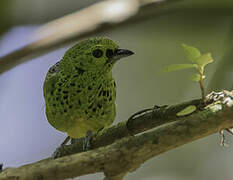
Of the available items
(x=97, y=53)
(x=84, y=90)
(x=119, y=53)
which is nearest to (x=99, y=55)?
(x=97, y=53)

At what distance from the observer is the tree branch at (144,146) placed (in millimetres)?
1948

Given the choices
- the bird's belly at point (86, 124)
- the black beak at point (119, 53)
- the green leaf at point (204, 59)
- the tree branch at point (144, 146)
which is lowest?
the tree branch at point (144, 146)

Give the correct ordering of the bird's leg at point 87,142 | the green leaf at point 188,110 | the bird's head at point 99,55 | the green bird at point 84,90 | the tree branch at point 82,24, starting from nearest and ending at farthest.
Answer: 1. the green leaf at point 188,110
2. the bird's leg at point 87,142
3. the green bird at point 84,90
4. the bird's head at point 99,55
5. the tree branch at point 82,24

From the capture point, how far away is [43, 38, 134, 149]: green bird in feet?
9.75

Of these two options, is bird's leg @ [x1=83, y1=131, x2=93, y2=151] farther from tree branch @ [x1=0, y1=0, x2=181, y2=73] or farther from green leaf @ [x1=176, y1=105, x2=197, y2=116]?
tree branch @ [x1=0, y1=0, x2=181, y2=73]

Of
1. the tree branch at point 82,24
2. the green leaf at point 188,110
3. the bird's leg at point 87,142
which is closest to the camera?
the green leaf at point 188,110

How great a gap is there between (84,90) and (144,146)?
3.46 ft

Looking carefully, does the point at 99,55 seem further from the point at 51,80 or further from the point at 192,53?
the point at 192,53

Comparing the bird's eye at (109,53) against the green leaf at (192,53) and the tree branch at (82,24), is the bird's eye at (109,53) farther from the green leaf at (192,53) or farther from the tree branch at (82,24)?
the green leaf at (192,53)

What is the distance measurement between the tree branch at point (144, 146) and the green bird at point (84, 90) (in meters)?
0.84

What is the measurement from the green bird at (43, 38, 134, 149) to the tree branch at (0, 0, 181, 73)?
52 centimetres

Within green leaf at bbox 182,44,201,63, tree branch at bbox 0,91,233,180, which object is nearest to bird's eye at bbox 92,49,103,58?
tree branch at bbox 0,91,233,180

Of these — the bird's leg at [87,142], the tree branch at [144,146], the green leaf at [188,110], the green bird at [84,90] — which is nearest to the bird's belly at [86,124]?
the green bird at [84,90]

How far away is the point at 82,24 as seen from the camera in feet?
12.2
